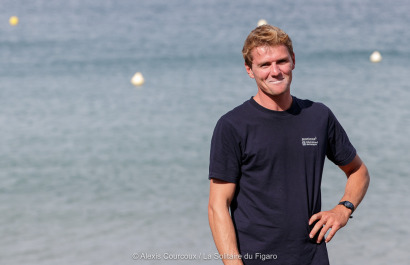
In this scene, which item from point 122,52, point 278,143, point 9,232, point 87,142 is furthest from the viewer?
point 122,52

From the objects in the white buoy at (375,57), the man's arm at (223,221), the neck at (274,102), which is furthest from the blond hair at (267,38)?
the white buoy at (375,57)

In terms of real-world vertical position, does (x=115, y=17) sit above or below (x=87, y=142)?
above

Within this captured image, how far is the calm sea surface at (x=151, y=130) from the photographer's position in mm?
8492

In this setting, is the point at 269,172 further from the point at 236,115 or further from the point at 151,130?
the point at 151,130

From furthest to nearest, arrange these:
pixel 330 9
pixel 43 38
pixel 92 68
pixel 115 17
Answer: pixel 330 9
pixel 115 17
pixel 43 38
pixel 92 68

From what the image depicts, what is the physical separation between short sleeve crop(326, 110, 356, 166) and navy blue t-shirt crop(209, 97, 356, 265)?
145 mm

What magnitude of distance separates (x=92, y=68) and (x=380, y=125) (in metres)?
12.1

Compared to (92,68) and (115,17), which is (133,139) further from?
(115,17)

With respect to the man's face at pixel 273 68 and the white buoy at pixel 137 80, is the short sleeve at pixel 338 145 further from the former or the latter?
the white buoy at pixel 137 80

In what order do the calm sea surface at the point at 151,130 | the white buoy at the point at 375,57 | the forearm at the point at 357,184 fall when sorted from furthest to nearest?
the white buoy at the point at 375,57 → the calm sea surface at the point at 151,130 → the forearm at the point at 357,184

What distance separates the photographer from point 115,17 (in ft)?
131

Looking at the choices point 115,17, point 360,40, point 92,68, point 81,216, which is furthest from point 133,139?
point 115,17

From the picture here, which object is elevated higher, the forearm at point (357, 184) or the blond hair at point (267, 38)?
the blond hair at point (267, 38)

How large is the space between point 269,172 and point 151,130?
39.1 feet
